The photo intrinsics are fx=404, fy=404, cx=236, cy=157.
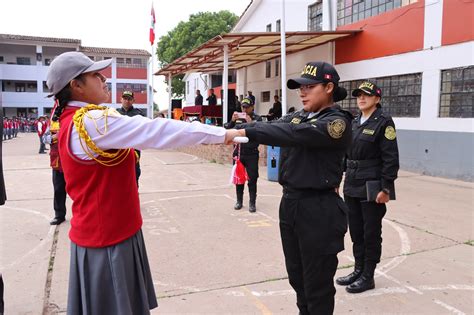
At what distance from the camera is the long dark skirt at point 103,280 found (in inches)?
74.9

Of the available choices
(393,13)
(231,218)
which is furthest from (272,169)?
(393,13)

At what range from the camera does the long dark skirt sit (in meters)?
1.90

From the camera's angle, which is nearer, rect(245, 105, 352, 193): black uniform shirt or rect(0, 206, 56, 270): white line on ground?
rect(245, 105, 352, 193): black uniform shirt

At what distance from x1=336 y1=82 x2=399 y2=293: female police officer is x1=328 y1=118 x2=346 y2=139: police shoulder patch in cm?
153

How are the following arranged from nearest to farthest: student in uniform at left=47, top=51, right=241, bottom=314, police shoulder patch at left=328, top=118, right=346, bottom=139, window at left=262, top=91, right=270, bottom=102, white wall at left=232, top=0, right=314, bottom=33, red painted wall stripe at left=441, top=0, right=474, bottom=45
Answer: student in uniform at left=47, top=51, right=241, bottom=314
police shoulder patch at left=328, top=118, right=346, bottom=139
red painted wall stripe at left=441, top=0, right=474, bottom=45
white wall at left=232, top=0, right=314, bottom=33
window at left=262, top=91, right=270, bottom=102

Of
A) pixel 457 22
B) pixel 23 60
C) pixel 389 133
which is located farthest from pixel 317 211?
pixel 23 60

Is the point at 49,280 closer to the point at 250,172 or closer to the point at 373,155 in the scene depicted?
the point at 373,155

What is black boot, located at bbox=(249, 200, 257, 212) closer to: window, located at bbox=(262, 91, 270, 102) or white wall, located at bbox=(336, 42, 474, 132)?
white wall, located at bbox=(336, 42, 474, 132)

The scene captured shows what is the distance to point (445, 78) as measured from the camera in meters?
10.7

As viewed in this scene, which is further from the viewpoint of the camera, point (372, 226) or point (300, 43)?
point (300, 43)

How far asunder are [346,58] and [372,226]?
1171cm

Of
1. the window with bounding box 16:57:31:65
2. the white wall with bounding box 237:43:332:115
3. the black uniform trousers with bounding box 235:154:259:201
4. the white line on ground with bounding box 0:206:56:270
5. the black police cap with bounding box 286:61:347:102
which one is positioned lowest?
the white line on ground with bounding box 0:206:56:270

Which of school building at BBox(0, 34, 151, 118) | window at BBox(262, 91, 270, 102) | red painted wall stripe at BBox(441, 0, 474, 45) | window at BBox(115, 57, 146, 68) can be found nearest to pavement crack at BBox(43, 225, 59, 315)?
red painted wall stripe at BBox(441, 0, 474, 45)

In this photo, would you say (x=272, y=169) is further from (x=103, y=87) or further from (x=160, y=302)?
(x=103, y=87)
